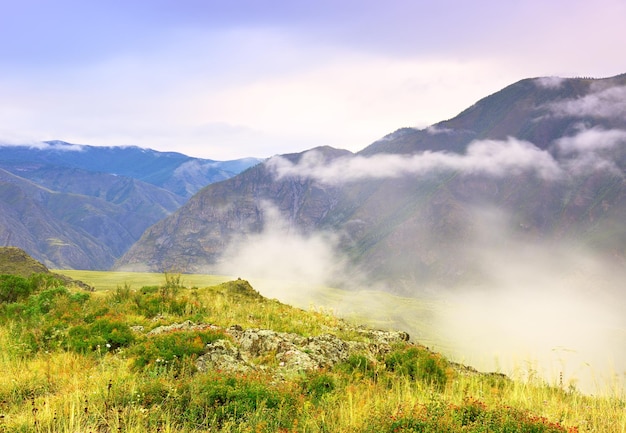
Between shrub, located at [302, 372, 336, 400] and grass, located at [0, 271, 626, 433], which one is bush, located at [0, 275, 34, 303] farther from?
shrub, located at [302, 372, 336, 400]

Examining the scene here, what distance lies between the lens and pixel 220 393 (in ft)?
23.7

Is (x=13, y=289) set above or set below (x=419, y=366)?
above

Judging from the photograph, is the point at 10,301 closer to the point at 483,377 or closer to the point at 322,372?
the point at 322,372

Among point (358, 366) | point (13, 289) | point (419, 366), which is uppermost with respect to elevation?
point (13, 289)

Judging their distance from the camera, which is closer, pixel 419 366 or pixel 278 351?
pixel 419 366

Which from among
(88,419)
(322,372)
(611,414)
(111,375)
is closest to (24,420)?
(88,419)

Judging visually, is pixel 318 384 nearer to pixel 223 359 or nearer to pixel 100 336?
pixel 223 359

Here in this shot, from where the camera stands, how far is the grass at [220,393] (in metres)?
6.27

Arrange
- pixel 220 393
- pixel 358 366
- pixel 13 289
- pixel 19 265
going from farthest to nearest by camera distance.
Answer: pixel 19 265
pixel 13 289
pixel 358 366
pixel 220 393

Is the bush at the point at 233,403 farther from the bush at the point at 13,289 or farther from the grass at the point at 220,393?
the bush at the point at 13,289

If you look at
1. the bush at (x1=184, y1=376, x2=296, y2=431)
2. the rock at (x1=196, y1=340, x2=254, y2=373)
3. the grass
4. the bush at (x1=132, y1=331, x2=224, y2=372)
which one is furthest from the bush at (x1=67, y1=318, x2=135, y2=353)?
the bush at (x1=184, y1=376, x2=296, y2=431)

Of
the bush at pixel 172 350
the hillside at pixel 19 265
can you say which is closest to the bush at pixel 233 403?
the bush at pixel 172 350

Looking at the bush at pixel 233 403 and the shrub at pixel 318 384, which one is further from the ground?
the bush at pixel 233 403

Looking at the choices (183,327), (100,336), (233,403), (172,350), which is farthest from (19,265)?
(233,403)
